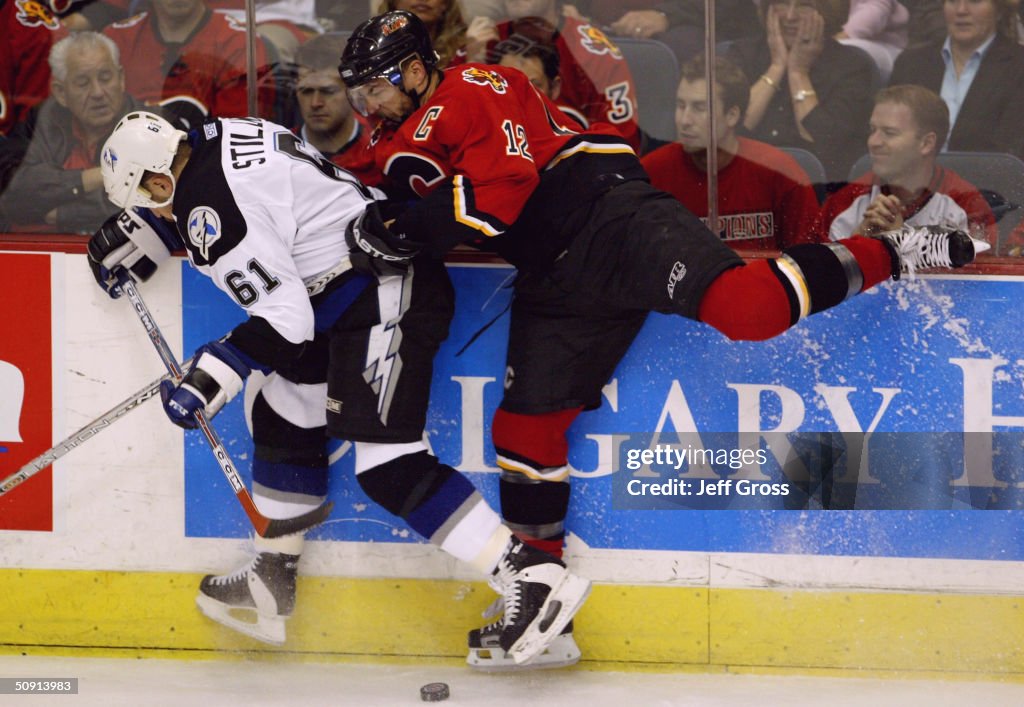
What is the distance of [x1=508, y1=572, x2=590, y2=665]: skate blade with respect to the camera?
2529mm

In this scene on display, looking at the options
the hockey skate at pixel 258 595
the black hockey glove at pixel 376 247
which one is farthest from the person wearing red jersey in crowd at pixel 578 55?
the hockey skate at pixel 258 595

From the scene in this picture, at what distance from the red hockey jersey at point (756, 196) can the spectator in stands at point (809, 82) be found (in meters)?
0.05

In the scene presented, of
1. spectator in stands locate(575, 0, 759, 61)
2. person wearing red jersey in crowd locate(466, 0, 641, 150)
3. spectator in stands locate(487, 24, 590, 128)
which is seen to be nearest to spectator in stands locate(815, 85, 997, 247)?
spectator in stands locate(575, 0, 759, 61)

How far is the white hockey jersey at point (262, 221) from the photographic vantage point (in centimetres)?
233

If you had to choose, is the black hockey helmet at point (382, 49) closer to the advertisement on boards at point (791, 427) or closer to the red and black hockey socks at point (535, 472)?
the advertisement on boards at point (791, 427)

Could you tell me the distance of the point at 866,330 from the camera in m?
2.57

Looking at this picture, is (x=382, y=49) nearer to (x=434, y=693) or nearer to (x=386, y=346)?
(x=386, y=346)

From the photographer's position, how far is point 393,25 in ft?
8.04

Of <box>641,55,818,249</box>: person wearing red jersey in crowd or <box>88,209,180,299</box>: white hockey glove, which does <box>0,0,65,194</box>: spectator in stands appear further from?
<box>641,55,818,249</box>: person wearing red jersey in crowd

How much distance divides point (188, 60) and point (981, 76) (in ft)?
5.65

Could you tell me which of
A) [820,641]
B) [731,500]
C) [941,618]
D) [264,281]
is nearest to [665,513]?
[731,500]

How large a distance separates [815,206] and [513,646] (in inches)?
44.2

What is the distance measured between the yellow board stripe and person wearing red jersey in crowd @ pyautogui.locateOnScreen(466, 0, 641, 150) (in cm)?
105

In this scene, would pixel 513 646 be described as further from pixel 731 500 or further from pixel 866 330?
pixel 866 330
